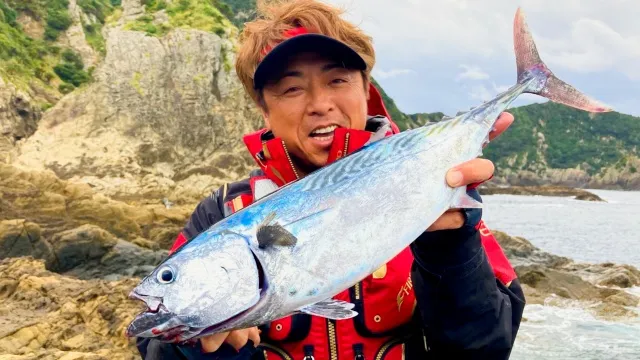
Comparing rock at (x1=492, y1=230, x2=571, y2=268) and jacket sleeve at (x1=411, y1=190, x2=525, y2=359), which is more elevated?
jacket sleeve at (x1=411, y1=190, x2=525, y2=359)

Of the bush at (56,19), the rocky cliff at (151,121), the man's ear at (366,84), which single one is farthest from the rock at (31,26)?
the man's ear at (366,84)

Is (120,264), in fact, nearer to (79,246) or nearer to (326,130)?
(79,246)

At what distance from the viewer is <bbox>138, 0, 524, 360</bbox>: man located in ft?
7.11

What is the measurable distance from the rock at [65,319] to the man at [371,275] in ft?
13.9

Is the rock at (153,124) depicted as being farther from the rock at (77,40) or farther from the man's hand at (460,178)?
the man's hand at (460,178)

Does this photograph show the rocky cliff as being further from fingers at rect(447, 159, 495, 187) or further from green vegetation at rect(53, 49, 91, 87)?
fingers at rect(447, 159, 495, 187)

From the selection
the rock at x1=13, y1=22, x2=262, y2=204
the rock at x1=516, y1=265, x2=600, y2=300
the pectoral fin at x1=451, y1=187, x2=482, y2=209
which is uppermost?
the rock at x1=13, y1=22, x2=262, y2=204

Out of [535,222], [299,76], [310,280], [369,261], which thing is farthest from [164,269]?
[535,222]

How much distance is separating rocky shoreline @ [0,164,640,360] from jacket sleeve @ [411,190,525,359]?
188 inches

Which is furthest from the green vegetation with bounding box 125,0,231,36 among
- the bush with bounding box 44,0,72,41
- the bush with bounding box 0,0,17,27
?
the bush with bounding box 0,0,17,27

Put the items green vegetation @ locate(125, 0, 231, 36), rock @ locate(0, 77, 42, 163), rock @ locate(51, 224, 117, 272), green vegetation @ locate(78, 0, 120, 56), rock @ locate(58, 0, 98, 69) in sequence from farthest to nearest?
1. green vegetation @ locate(78, 0, 120, 56)
2. rock @ locate(58, 0, 98, 69)
3. green vegetation @ locate(125, 0, 231, 36)
4. rock @ locate(0, 77, 42, 163)
5. rock @ locate(51, 224, 117, 272)

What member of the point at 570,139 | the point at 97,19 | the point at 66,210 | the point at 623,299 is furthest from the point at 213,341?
the point at 570,139

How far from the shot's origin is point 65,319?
718 cm

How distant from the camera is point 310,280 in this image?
1764 mm
